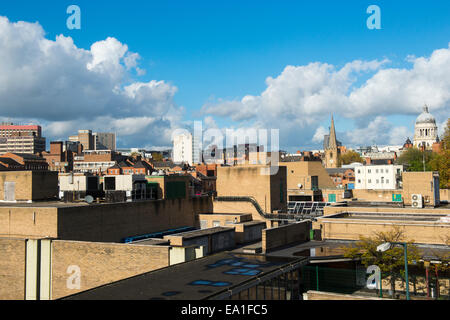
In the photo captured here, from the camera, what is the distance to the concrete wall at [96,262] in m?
27.4

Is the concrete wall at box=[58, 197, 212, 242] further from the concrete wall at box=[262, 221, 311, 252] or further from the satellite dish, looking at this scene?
the concrete wall at box=[262, 221, 311, 252]

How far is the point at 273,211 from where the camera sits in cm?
5228

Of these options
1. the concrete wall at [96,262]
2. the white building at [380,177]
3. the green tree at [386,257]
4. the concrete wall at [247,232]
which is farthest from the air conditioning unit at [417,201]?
the white building at [380,177]

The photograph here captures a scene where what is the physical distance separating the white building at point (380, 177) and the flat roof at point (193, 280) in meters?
79.2

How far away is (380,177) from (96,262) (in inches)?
3155

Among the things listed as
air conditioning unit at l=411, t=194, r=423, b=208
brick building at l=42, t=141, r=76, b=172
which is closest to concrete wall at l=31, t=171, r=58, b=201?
air conditioning unit at l=411, t=194, r=423, b=208

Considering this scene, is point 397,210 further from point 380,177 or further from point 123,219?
point 380,177

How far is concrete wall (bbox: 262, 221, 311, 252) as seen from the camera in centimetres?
3152

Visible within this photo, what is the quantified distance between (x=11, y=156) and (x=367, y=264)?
12977cm

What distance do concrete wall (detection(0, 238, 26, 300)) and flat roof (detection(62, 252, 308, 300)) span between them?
1719 cm

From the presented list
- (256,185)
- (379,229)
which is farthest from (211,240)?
(256,185)

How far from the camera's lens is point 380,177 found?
3757 inches

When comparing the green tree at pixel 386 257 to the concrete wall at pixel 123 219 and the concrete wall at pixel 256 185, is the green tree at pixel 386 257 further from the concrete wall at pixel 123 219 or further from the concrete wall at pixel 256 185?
the concrete wall at pixel 256 185
